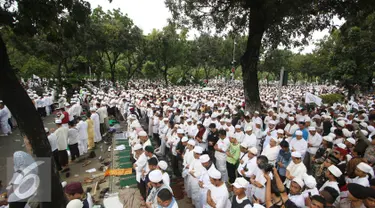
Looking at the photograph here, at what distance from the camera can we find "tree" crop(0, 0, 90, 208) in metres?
3.67

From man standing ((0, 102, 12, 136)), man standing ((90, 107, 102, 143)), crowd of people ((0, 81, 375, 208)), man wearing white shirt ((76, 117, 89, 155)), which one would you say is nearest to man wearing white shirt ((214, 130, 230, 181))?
crowd of people ((0, 81, 375, 208))

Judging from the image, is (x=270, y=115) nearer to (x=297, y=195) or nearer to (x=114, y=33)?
(x=297, y=195)

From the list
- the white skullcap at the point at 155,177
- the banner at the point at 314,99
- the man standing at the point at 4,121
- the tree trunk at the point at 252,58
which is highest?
the tree trunk at the point at 252,58

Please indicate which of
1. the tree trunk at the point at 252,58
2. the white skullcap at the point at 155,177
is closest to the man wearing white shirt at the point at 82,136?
the white skullcap at the point at 155,177

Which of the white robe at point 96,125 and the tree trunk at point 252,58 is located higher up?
the tree trunk at point 252,58

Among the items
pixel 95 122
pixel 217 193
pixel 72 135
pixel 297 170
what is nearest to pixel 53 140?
pixel 72 135

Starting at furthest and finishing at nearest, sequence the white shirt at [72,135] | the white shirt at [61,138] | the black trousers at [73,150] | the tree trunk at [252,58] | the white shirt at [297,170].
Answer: the tree trunk at [252,58] → the black trousers at [73,150] → the white shirt at [72,135] → the white shirt at [61,138] → the white shirt at [297,170]

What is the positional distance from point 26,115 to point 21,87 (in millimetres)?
502

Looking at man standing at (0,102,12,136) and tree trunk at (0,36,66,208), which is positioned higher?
tree trunk at (0,36,66,208)

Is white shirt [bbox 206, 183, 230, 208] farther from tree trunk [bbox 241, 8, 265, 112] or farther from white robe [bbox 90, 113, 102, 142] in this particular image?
tree trunk [bbox 241, 8, 265, 112]

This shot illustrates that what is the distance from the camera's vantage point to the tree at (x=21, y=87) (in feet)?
12.0

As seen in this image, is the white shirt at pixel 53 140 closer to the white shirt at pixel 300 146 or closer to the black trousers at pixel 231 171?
the black trousers at pixel 231 171

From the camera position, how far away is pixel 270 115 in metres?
8.67

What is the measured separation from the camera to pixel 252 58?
10.1m
